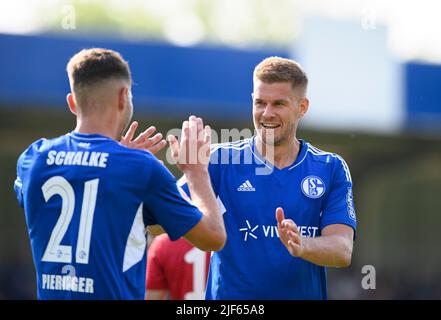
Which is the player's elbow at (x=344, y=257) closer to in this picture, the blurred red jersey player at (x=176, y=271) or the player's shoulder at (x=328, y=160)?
the player's shoulder at (x=328, y=160)

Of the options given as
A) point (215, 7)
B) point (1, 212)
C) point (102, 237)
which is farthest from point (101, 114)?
point (215, 7)

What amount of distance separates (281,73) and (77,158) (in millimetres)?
1958

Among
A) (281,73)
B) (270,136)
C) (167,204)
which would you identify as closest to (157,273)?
(270,136)

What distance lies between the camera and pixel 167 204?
489 centimetres

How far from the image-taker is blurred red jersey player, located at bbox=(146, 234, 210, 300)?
765 cm

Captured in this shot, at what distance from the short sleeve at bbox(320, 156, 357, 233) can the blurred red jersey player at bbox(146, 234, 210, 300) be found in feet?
5.85

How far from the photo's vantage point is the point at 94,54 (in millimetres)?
5094

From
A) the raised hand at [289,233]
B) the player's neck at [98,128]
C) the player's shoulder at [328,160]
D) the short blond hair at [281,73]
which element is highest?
the short blond hair at [281,73]

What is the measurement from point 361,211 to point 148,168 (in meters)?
23.2

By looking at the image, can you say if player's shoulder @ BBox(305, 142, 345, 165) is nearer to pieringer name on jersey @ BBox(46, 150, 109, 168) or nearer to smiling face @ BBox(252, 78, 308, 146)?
smiling face @ BBox(252, 78, 308, 146)

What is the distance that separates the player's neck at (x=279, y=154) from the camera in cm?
637

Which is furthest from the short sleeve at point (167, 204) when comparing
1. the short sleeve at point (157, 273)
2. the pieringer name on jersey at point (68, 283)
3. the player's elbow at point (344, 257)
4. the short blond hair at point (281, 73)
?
the short sleeve at point (157, 273)

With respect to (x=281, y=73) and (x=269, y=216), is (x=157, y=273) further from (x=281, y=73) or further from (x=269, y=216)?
(x=281, y=73)

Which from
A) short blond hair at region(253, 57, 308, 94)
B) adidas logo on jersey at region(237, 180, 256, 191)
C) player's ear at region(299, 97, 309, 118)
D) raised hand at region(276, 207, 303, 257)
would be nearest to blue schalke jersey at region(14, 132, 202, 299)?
raised hand at region(276, 207, 303, 257)
